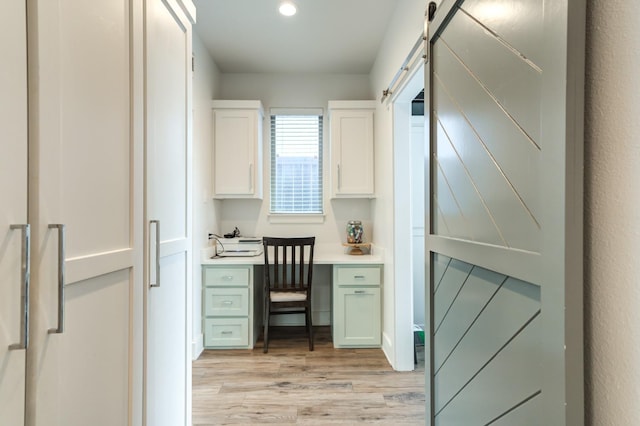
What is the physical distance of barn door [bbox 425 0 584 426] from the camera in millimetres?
604

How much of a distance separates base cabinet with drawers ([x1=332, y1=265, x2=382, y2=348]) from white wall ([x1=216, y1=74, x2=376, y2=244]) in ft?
2.38

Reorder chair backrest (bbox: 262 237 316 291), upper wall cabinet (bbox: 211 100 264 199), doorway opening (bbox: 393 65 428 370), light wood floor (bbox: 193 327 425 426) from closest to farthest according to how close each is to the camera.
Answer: light wood floor (bbox: 193 327 425 426)
doorway opening (bbox: 393 65 428 370)
chair backrest (bbox: 262 237 316 291)
upper wall cabinet (bbox: 211 100 264 199)

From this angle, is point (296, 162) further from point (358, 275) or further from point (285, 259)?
point (358, 275)

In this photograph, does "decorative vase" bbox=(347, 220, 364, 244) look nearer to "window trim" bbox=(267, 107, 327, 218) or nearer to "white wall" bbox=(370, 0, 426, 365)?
"white wall" bbox=(370, 0, 426, 365)

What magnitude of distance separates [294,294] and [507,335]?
2335 millimetres

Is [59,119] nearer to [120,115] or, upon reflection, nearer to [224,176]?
[120,115]

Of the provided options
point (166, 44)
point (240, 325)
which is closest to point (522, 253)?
point (166, 44)

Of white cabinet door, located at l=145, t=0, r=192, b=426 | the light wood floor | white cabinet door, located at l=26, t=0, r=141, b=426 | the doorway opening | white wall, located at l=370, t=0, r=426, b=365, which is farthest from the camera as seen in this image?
the doorway opening

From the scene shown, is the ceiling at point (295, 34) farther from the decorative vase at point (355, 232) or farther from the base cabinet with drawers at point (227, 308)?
the base cabinet with drawers at point (227, 308)

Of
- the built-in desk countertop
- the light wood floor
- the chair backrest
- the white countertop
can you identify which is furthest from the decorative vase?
the light wood floor

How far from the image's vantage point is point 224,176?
3387mm

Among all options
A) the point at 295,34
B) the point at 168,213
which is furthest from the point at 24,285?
the point at 295,34

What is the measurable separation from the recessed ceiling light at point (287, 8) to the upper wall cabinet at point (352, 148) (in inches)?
39.9

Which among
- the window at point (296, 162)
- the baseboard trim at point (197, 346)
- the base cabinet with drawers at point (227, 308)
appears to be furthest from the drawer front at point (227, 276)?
the window at point (296, 162)
